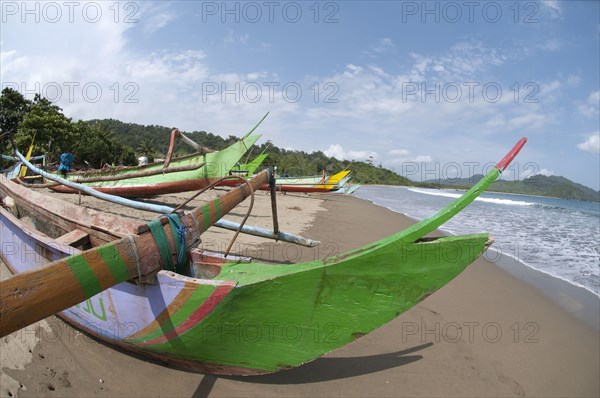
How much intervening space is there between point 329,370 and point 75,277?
197 cm

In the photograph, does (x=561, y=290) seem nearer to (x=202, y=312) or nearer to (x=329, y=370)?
(x=329, y=370)

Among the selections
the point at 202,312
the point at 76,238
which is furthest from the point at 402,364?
the point at 76,238

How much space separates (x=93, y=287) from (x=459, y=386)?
2687 millimetres

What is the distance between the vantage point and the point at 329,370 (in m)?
2.63

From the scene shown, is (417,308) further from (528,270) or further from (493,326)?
(528,270)

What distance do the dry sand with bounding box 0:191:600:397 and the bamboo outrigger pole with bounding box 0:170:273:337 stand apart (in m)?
0.96

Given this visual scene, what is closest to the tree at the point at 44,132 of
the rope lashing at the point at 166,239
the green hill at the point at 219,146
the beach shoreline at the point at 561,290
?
the rope lashing at the point at 166,239

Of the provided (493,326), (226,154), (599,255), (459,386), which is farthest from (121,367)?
(599,255)

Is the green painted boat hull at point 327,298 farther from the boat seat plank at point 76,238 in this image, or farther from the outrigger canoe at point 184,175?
the outrigger canoe at point 184,175

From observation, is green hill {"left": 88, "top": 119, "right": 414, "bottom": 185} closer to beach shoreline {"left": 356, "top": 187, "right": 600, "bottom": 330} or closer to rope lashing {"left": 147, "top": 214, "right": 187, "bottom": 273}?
beach shoreline {"left": 356, "top": 187, "right": 600, "bottom": 330}

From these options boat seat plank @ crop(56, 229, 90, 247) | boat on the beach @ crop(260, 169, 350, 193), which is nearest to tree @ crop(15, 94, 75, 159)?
boat on the beach @ crop(260, 169, 350, 193)

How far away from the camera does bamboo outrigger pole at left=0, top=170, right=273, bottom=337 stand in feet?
4.19

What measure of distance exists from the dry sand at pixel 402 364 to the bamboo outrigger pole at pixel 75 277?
964mm

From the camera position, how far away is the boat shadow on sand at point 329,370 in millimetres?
2400
